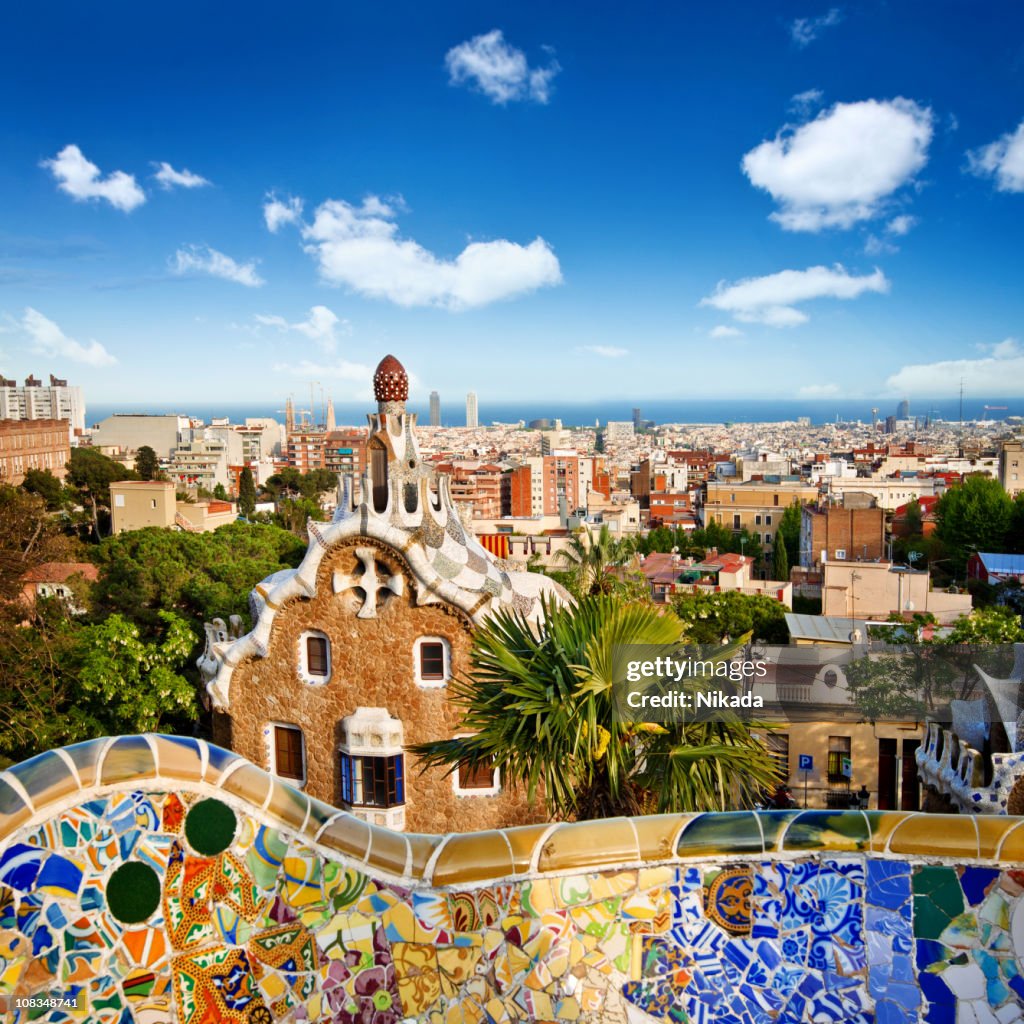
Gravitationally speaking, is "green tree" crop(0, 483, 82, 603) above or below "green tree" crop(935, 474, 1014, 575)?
above

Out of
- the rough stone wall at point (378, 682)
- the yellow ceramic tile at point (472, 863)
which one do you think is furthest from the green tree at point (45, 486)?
the yellow ceramic tile at point (472, 863)

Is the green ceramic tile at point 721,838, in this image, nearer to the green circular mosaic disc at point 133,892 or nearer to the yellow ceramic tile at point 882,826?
the yellow ceramic tile at point 882,826

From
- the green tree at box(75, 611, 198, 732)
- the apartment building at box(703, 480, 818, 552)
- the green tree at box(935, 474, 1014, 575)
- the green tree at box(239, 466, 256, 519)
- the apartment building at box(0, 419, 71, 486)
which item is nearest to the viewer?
the green tree at box(75, 611, 198, 732)

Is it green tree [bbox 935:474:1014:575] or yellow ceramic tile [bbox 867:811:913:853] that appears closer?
yellow ceramic tile [bbox 867:811:913:853]

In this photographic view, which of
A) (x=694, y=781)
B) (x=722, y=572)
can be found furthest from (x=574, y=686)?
(x=722, y=572)

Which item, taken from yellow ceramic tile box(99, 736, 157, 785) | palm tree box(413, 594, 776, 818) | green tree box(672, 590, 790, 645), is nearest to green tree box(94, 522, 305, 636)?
green tree box(672, 590, 790, 645)

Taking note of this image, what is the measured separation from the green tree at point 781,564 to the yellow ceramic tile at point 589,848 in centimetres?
6098

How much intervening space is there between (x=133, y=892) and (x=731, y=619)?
24679mm

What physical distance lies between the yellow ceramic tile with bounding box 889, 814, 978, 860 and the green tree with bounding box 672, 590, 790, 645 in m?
21.9

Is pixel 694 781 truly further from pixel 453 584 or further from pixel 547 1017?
pixel 453 584

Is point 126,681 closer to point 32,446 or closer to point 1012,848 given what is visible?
point 1012,848

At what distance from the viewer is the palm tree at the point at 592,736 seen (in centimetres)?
871

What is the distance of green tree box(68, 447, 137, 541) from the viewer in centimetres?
6688

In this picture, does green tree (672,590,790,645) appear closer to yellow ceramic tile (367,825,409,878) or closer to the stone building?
the stone building
